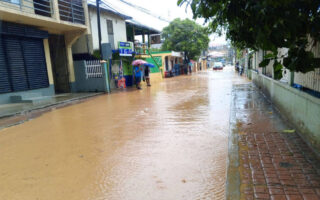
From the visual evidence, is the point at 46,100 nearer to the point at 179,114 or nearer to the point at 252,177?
the point at 179,114

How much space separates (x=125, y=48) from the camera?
17.9 meters

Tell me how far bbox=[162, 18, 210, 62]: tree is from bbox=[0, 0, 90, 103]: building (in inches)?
859

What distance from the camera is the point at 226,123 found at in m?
5.95

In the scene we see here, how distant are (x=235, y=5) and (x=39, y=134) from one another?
547cm

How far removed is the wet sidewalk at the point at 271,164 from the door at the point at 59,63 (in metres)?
12.9

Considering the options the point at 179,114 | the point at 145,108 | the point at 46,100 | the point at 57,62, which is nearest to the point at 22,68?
the point at 46,100

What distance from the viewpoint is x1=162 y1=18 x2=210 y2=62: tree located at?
34.2m

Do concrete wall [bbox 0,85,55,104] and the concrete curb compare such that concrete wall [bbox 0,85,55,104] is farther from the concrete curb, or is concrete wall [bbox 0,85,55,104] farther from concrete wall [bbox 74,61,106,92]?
the concrete curb

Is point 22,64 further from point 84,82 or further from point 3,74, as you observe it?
point 84,82

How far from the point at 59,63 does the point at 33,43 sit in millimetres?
3190

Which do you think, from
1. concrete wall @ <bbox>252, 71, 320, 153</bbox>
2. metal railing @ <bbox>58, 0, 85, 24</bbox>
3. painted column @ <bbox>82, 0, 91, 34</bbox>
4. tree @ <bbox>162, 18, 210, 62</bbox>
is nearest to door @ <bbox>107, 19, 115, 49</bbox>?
painted column @ <bbox>82, 0, 91, 34</bbox>

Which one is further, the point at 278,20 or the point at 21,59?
the point at 21,59

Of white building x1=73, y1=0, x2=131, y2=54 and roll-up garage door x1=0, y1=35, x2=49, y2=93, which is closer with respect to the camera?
roll-up garage door x1=0, y1=35, x2=49, y2=93

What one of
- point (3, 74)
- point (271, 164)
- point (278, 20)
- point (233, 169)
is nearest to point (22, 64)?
point (3, 74)
